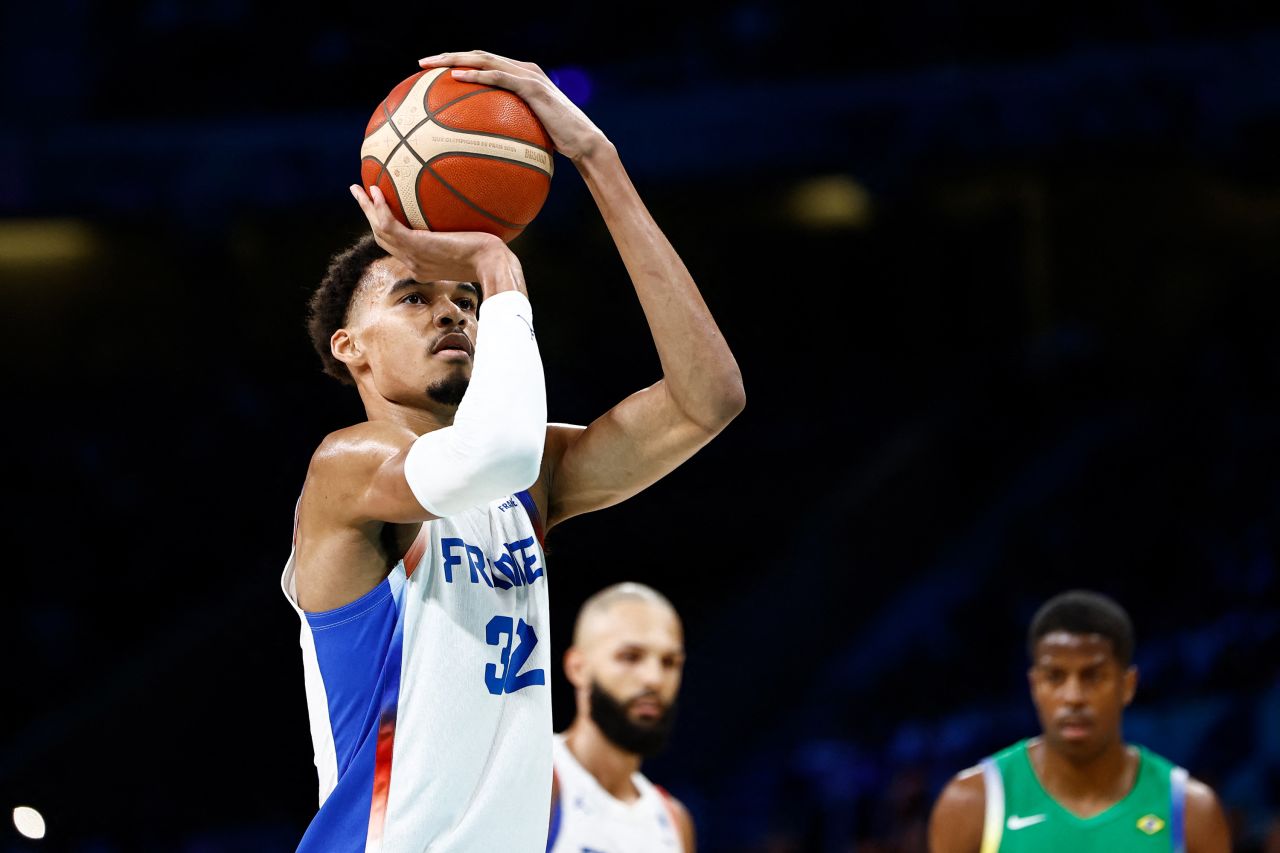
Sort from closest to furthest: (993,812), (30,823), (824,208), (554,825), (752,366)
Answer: (30,823)
(993,812)
(554,825)
(752,366)
(824,208)

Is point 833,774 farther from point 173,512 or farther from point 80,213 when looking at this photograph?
point 80,213

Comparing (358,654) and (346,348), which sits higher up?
(346,348)

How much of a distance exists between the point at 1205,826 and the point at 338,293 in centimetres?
332

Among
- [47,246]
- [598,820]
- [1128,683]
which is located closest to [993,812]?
[1128,683]

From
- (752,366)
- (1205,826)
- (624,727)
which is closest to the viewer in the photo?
(1205,826)

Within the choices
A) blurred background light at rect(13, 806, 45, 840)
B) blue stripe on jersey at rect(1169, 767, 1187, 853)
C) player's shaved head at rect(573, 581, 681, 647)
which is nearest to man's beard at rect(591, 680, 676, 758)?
player's shaved head at rect(573, 581, 681, 647)

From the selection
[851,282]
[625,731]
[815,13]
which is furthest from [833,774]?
[851,282]

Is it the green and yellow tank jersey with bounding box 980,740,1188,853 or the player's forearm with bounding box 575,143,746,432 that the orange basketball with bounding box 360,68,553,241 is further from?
the green and yellow tank jersey with bounding box 980,740,1188,853

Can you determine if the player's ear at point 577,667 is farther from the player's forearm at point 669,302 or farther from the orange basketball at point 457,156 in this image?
the orange basketball at point 457,156

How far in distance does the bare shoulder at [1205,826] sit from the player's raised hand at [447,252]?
322 cm

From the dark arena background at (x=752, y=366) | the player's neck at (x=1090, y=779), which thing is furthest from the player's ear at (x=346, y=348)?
the dark arena background at (x=752, y=366)

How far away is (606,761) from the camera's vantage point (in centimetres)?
552

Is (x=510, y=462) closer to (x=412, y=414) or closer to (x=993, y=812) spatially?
(x=412, y=414)

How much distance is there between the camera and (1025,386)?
14.6 m
